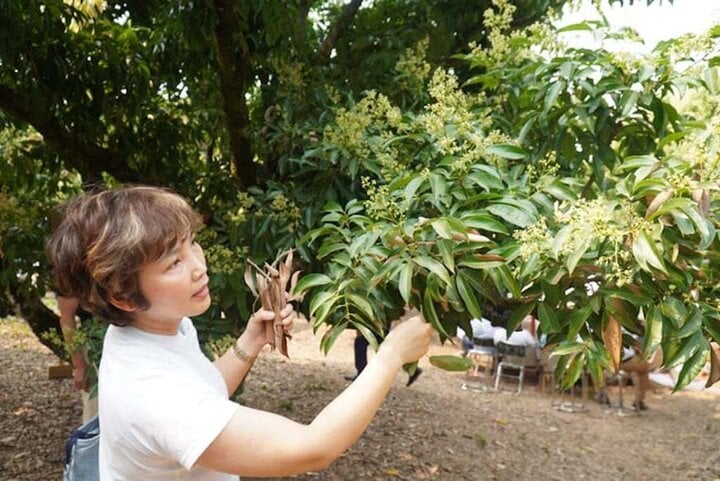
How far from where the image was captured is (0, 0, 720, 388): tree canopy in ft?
4.57

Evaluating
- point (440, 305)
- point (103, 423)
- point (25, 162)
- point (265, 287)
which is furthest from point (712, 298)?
point (25, 162)

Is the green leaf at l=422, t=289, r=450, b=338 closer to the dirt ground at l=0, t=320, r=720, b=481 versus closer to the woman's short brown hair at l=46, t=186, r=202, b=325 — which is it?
the woman's short brown hair at l=46, t=186, r=202, b=325

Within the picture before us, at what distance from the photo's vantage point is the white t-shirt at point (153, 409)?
989 millimetres

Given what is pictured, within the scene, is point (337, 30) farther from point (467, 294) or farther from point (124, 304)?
point (124, 304)

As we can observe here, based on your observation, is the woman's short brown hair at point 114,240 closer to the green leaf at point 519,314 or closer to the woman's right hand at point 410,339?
the woman's right hand at point 410,339

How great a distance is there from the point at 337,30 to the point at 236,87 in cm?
88

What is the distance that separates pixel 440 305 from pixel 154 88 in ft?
8.13

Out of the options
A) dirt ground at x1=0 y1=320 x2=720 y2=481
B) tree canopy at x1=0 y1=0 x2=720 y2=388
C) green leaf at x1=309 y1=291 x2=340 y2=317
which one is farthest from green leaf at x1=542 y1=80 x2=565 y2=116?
dirt ground at x1=0 y1=320 x2=720 y2=481

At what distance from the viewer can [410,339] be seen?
1271mm

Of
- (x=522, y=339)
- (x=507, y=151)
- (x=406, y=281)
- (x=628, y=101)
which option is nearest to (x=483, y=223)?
(x=406, y=281)

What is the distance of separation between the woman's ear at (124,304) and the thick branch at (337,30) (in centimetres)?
252

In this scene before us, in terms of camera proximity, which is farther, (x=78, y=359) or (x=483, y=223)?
(x=78, y=359)

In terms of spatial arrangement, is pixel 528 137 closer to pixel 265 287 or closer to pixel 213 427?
pixel 265 287

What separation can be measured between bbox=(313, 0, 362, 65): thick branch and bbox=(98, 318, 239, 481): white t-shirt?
249cm
